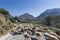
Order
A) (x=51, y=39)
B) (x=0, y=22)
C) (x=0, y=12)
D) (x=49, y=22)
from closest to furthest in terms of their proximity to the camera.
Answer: (x=51, y=39) < (x=0, y=22) < (x=0, y=12) < (x=49, y=22)

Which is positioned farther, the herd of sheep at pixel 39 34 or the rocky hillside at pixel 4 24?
the rocky hillside at pixel 4 24

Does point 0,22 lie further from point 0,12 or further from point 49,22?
point 49,22

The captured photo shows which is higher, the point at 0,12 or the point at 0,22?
the point at 0,12

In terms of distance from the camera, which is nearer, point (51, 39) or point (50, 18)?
point (51, 39)

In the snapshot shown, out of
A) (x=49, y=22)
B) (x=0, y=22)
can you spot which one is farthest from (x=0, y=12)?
(x=49, y=22)

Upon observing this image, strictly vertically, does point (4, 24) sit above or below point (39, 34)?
below

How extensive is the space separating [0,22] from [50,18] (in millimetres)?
76962

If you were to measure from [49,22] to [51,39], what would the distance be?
117 metres

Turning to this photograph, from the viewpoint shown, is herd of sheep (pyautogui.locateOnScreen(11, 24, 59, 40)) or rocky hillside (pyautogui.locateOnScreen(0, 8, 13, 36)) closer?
herd of sheep (pyautogui.locateOnScreen(11, 24, 59, 40))

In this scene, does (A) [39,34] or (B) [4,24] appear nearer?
(A) [39,34]

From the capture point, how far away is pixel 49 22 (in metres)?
124

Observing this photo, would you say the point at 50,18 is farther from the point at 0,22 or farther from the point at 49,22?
the point at 0,22

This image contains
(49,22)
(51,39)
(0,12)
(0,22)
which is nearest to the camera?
(51,39)

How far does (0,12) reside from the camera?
6412 centimetres
